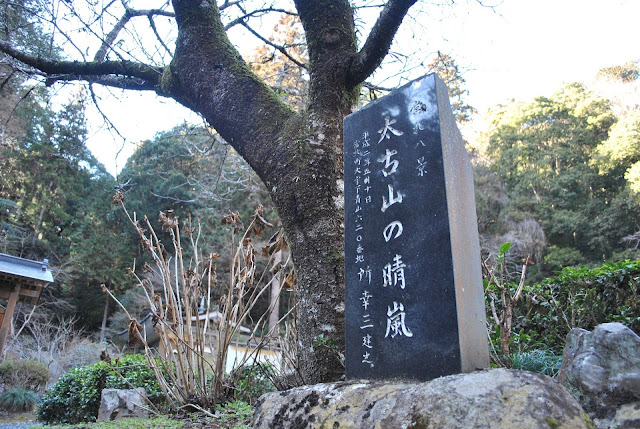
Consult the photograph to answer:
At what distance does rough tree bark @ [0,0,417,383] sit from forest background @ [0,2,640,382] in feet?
30.9

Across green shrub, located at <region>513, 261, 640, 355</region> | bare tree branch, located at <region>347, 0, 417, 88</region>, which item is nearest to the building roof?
bare tree branch, located at <region>347, 0, 417, 88</region>

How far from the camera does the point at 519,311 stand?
4.22 m

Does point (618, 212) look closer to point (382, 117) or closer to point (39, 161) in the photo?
point (382, 117)

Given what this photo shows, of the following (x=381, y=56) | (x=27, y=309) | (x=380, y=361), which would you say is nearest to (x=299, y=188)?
(x=381, y=56)

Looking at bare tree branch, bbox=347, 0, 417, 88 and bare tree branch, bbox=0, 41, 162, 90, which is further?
bare tree branch, bbox=0, 41, 162, 90

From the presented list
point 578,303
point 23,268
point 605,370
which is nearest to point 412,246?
point 605,370

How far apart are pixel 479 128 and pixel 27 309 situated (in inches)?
786

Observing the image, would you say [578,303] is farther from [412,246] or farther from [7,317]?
[7,317]

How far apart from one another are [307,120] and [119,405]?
379 centimetres

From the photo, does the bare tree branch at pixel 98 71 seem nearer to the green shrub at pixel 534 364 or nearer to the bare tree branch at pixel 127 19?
the bare tree branch at pixel 127 19

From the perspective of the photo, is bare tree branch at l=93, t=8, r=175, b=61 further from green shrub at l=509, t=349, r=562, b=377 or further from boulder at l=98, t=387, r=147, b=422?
green shrub at l=509, t=349, r=562, b=377

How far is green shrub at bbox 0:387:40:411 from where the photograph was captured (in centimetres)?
779

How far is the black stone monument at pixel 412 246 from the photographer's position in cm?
176

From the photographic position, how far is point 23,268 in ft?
28.3
